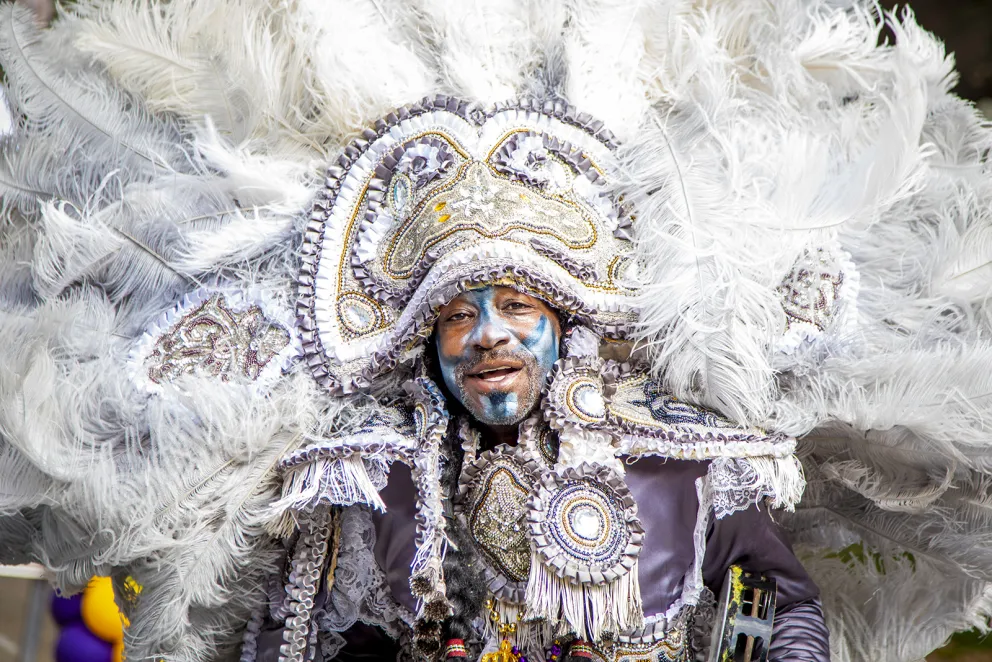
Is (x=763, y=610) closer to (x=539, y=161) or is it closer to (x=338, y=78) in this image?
(x=539, y=161)

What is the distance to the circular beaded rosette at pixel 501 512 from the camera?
A: 2303 mm

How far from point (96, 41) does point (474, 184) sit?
1.09 m

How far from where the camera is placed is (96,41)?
8.52 ft

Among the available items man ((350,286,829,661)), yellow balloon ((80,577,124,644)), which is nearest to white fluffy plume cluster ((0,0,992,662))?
man ((350,286,829,661))

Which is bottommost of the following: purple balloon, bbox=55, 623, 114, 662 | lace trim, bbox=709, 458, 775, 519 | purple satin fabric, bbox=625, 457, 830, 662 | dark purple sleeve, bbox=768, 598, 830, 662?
purple balloon, bbox=55, 623, 114, 662

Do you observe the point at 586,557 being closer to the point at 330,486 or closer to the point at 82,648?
the point at 330,486

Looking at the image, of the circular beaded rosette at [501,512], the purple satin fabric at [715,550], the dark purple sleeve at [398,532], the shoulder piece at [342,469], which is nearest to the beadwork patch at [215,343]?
the shoulder piece at [342,469]

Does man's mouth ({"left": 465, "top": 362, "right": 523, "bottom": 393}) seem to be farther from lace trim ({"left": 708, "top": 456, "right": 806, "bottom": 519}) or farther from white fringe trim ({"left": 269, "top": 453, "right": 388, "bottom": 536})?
lace trim ({"left": 708, "top": 456, "right": 806, "bottom": 519})

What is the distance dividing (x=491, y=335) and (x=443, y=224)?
30cm

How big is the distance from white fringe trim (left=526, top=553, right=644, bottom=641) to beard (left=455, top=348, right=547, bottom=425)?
13.8 inches

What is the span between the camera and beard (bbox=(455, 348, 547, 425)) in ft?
7.64

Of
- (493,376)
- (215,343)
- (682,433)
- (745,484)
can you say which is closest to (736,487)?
(745,484)

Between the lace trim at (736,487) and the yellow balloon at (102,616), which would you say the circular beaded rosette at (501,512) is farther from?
the yellow balloon at (102,616)

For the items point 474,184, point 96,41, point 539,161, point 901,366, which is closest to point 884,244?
point 901,366
